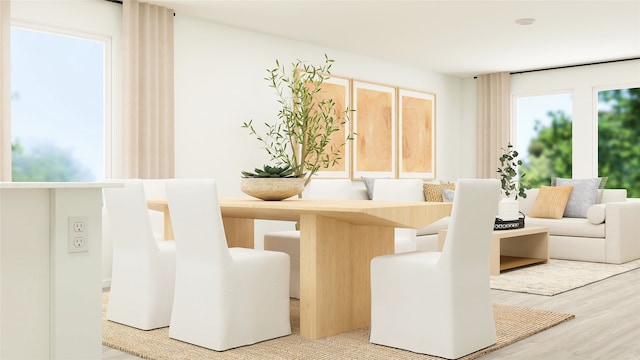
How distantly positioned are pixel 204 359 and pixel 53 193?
125cm

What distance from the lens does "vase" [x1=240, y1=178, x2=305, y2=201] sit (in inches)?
138

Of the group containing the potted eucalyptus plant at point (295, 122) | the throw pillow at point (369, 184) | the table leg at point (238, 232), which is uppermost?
the potted eucalyptus plant at point (295, 122)

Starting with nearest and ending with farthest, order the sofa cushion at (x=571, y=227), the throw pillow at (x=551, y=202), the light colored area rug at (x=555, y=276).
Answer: the light colored area rug at (x=555, y=276) < the sofa cushion at (x=571, y=227) < the throw pillow at (x=551, y=202)

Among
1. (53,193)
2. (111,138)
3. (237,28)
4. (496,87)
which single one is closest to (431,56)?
(496,87)

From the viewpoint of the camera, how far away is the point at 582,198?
6.66 meters

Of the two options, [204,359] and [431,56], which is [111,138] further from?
[431,56]

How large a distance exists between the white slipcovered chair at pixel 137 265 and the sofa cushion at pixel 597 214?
434 centimetres

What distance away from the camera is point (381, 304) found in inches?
118

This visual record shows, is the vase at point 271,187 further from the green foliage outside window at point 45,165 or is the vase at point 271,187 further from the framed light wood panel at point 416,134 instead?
the framed light wood panel at point 416,134

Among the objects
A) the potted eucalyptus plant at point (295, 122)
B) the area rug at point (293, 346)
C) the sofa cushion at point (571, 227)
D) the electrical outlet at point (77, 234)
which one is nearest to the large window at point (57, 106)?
the potted eucalyptus plant at point (295, 122)

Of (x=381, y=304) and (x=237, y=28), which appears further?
(x=237, y=28)

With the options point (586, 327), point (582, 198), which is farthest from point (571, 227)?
point (586, 327)

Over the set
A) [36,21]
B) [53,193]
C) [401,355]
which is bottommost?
[401,355]

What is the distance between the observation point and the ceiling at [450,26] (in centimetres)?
538
